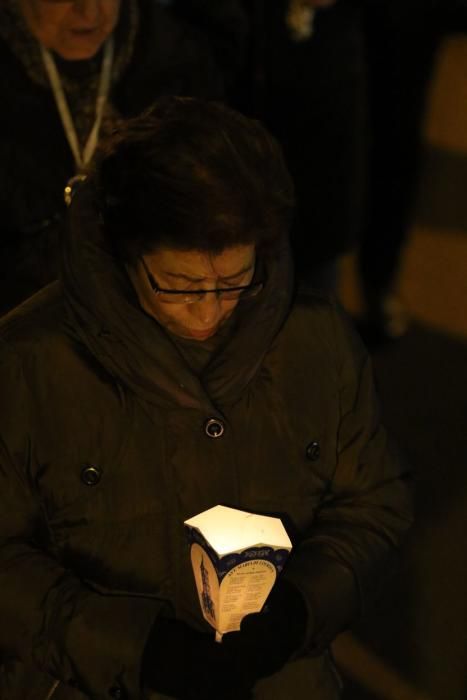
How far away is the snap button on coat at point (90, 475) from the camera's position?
201 cm

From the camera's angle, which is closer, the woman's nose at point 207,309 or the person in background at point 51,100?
the woman's nose at point 207,309

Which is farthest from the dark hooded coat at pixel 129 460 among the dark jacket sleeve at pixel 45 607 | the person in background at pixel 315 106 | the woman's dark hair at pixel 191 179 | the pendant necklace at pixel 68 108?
the person in background at pixel 315 106

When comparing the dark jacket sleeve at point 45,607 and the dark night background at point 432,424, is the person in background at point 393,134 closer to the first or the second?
the dark night background at point 432,424

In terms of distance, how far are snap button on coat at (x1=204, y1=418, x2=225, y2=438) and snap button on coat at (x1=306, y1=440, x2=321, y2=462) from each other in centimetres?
19

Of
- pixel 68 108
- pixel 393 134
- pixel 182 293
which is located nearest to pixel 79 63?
pixel 68 108

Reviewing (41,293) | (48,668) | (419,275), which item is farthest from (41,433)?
(419,275)

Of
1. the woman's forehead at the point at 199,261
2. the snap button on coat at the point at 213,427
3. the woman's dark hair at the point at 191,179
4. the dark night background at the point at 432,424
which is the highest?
the woman's dark hair at the point at 191,179

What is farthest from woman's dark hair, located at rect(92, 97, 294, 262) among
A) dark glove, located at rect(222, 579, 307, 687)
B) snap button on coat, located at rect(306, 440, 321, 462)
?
dark glove, located at rect(222, 579, 307, 687)

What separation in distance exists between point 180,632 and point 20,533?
315 millimetres

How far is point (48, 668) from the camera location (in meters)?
2.03

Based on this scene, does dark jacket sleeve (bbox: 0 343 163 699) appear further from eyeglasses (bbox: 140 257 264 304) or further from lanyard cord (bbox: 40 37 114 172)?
lanyard cord (bbox: 40 37 114 172)

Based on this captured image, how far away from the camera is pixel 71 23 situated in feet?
8.28

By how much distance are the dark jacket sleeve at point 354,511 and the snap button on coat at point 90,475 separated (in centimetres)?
39

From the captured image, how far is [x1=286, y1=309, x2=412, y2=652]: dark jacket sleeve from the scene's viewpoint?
7.02ft
